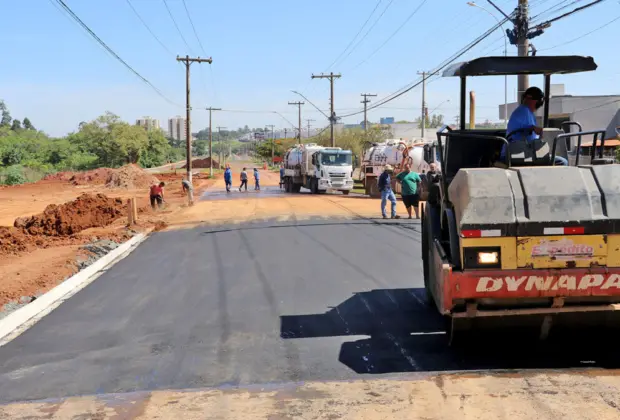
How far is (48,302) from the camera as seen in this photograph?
9.98 metres

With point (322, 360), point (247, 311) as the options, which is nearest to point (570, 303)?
point (322, 360)

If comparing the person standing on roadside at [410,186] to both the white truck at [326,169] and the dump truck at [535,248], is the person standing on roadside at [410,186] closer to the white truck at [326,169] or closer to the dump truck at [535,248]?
the dump truck at [535,248]

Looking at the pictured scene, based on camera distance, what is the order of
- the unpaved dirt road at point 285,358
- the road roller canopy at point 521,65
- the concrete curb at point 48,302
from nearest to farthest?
the unpaved dirt road at point 285,358
the road roller canopy at point 521,65
the concrete curb at point 48,302

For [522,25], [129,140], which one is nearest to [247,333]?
[522,25]

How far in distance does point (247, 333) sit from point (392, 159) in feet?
94.1

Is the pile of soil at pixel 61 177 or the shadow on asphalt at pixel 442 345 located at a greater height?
the pile of soil at pixel 61 177

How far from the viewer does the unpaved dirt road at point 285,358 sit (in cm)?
532

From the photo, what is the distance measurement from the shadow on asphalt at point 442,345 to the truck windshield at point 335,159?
32.8 metres

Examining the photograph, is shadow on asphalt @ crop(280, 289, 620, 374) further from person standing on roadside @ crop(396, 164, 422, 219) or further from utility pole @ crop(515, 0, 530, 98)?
utility pole @ crop(515, 0, 530, 98)

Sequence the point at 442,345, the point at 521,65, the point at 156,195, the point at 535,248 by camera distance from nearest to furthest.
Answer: the point at 535,248
the point at 442,345
the point at 521,65
the point at 156,195

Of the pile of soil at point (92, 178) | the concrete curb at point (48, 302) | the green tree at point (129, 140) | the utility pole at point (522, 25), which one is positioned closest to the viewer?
the concrete curb at point (48, 302)

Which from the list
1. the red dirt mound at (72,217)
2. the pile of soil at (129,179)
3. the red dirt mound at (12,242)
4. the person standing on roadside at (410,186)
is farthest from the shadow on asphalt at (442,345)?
the pile of soil at (129,179)

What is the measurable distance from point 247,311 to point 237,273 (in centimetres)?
310

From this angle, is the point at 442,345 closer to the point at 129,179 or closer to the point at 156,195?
the point at 156,195
